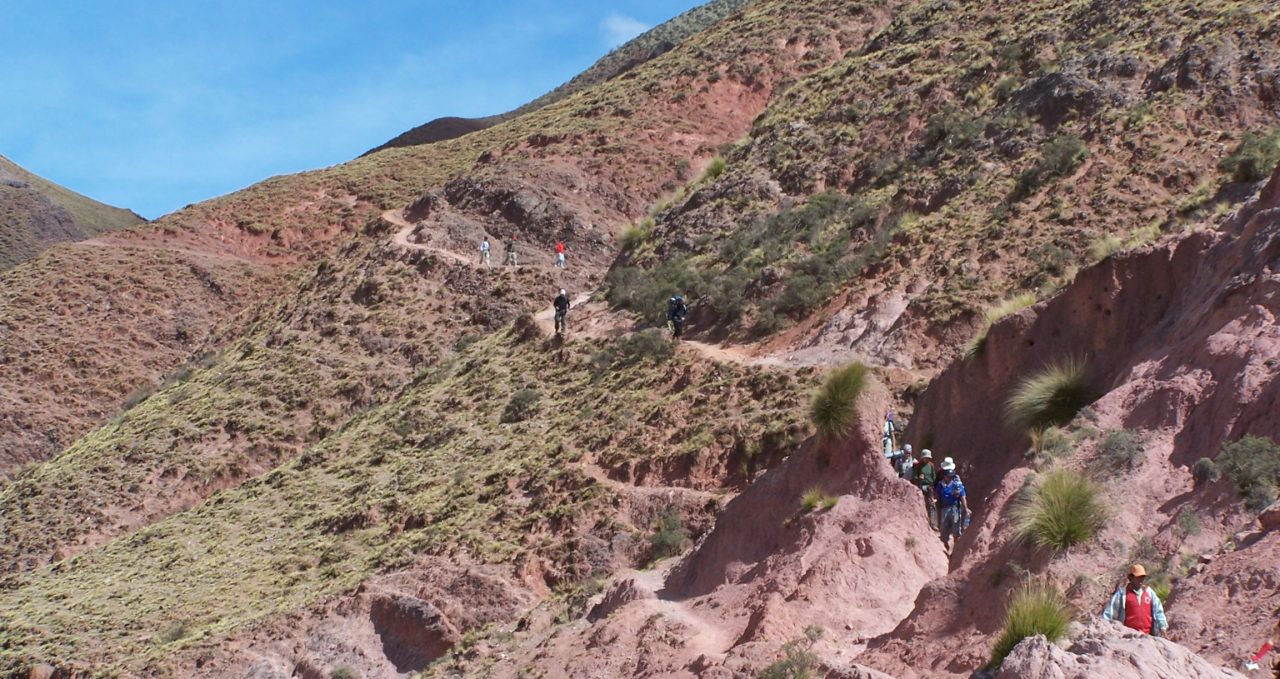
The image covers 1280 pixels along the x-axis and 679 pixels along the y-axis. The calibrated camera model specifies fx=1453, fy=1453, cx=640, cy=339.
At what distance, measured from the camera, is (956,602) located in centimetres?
1255

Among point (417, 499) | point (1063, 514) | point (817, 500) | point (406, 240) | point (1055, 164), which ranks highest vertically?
point (406, 240)

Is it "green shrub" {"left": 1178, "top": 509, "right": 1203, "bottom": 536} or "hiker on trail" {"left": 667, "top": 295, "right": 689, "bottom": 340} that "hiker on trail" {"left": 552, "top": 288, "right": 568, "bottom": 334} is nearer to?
"hiker on trail" {"left": 667, "top": 295, "right": 689, "bottom": 340}

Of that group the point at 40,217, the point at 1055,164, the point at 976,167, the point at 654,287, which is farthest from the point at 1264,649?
the point at 40,217

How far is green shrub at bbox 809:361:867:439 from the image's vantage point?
57.0 feet

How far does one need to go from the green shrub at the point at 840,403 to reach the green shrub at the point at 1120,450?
15.5 feet

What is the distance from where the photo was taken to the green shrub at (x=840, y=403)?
17.4 meters

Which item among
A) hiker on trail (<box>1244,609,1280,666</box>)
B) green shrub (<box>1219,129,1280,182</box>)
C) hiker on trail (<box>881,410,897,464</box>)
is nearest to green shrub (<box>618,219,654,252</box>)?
green shrub (<box>1219,129,1280,182</box>)

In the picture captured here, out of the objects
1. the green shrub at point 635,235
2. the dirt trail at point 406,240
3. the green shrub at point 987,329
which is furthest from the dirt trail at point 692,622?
the dirt trail at point 406,240

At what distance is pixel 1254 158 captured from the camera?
2066cm

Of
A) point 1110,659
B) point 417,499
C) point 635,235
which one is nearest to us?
point 1110,659

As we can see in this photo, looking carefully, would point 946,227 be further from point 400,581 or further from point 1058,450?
point 1058,450

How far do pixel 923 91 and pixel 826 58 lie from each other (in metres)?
19.1

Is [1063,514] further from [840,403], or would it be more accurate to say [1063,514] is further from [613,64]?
[613,64]

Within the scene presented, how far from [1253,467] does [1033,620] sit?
7.32 feet
